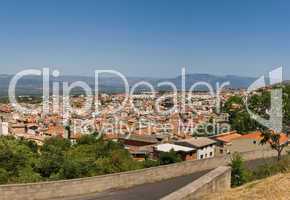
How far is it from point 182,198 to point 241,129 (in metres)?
37.3

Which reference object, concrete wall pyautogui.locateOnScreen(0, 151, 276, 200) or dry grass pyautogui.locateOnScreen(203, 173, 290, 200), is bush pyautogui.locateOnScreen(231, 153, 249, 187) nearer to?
concrete wall pyautogui.locateOnScreen(0, 151, 276, 200)

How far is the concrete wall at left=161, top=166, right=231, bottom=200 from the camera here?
6.29 metres

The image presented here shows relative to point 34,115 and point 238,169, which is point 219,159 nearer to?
point 238,169

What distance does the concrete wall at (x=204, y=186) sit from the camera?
6.29 metres

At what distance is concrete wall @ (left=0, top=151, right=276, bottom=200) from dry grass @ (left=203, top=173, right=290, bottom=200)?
15.7 ft

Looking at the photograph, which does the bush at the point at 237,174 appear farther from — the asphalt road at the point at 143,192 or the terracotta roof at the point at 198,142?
the terracotta roof at the point at 198,142

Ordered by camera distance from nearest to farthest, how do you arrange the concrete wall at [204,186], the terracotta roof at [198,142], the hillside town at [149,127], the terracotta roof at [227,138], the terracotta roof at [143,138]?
the concrete wall at [204,186], the terracotta roof at [198,142], the hillside town at [149,127], the terracotta roof at [227,138], the terracotta roof at [143,138]

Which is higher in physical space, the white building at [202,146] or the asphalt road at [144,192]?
the asphalt road at [144,192]

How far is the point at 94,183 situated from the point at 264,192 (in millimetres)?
5877

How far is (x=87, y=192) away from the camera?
1095cm

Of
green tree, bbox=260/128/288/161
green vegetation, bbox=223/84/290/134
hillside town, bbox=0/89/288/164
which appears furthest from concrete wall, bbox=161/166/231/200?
green vegetation, bbox=223/84/290/134

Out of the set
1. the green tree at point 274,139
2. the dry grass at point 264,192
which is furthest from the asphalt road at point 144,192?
the green tree at point 274,139

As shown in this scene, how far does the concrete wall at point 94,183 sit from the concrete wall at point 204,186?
4285 mm

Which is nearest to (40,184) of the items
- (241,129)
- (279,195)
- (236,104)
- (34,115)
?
(279,195)
